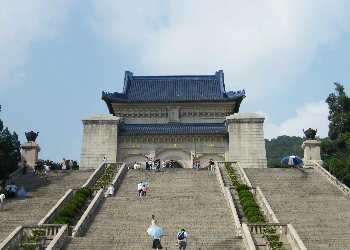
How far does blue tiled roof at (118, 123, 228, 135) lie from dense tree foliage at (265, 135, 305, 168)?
135 feet

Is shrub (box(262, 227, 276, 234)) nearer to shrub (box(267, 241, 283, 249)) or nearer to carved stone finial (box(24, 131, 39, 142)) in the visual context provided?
shrub (box(267, 241, 283, 249))

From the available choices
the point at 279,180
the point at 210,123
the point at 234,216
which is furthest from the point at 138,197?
the point at 210,123

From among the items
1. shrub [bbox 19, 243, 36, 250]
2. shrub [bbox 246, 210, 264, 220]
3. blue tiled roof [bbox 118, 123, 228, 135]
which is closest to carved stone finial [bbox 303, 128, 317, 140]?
blue tiled roof [bbox 118, 123, 228, 135]

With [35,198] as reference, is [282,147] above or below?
above

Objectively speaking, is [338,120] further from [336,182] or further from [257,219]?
[257,219]

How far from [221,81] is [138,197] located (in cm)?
2715

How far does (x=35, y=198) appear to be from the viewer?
81.7 ft

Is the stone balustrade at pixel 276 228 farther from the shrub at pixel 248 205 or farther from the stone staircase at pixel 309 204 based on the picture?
the shrub at pixel 248 205

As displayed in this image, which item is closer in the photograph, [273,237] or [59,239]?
[59,239]

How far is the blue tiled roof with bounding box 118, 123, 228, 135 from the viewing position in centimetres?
4144

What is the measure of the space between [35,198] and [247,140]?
21.5 meters

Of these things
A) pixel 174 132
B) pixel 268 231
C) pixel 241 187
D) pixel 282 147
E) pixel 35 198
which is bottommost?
pixel 268 231

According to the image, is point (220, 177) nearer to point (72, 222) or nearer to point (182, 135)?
point (72, 222)

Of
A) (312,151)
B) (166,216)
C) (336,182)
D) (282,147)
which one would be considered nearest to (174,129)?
(312,151)
